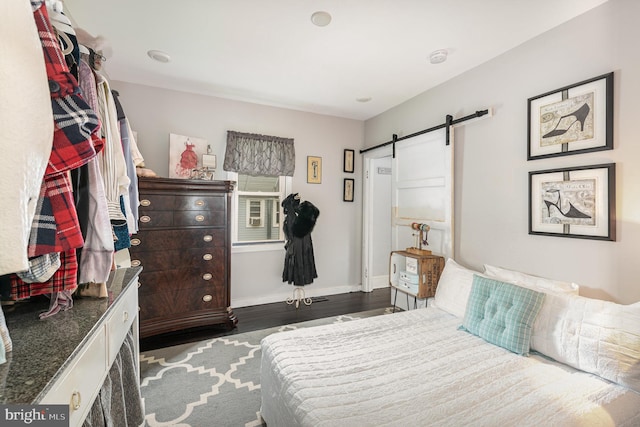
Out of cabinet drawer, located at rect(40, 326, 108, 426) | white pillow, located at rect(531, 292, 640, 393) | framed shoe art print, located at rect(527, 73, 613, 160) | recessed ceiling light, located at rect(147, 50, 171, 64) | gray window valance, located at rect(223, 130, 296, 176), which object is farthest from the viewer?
gray window valance, located at rect(223, 130, 296, 176)

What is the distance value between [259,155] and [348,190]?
142 centimetres

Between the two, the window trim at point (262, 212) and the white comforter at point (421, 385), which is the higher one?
the window trim at point (262, 212)

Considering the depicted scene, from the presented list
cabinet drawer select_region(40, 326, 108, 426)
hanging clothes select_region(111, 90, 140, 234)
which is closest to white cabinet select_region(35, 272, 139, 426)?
cabinet drawer select_region(40, 326, 108, 426)

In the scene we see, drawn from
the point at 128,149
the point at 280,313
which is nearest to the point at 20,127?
the point at 128,149

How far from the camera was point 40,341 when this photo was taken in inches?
33.5

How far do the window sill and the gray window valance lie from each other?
36.0 inches

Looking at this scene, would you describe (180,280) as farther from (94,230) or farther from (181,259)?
(94,230)

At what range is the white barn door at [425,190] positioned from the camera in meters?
2.78

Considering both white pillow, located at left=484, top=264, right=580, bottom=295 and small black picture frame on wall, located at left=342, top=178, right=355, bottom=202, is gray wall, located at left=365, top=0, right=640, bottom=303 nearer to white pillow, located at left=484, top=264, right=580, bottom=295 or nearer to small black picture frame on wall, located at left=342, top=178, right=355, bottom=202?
white pillow, located at left=484, top=264, right=580, bottom=295

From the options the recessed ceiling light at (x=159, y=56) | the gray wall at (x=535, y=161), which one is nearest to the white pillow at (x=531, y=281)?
the gray wall at (x=535, y=161)

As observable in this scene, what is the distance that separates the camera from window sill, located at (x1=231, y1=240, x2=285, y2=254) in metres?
3.58

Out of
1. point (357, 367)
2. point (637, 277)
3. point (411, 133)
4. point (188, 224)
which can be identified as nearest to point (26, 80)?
point (357, 367)

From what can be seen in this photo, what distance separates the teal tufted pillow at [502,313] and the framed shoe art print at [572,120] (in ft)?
3.39

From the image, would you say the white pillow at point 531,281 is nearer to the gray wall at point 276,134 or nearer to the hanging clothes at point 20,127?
the gray wall at point 276,134
